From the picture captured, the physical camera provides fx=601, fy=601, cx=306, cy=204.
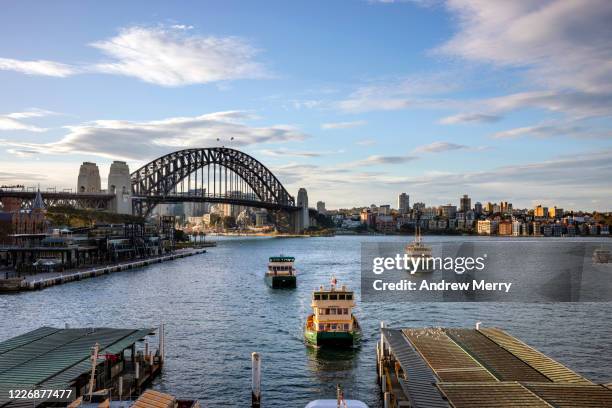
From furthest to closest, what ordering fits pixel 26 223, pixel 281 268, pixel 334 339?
pixel 26 223, pixel 281 268, pixel 334 339

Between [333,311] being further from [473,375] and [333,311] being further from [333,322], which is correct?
[473,375]

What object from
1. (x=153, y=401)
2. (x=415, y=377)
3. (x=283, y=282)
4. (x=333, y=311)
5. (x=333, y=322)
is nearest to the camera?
(x=153, y=401)

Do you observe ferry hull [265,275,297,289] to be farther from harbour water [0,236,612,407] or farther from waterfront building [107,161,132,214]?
waterfront building [107,161,132,214]

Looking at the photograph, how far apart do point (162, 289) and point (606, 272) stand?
75739mm

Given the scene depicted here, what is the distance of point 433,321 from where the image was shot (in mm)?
48906

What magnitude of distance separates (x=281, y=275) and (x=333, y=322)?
1459 inches

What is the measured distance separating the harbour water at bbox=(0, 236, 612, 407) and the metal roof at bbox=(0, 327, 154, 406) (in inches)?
129

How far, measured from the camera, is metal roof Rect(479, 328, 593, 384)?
23927 mm

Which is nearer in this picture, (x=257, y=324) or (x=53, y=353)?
(x=53, y=353)

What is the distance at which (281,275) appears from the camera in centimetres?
7481

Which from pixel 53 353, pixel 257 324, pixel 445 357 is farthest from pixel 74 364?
pixel 257 324

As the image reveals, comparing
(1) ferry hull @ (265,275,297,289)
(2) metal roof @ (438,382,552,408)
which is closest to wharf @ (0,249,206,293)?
(1) ferry hull @ (265,275,297,289)

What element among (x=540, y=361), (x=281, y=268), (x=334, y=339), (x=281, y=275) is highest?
(x=540, y=361)

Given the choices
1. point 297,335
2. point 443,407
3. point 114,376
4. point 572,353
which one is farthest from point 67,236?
point 443,407
